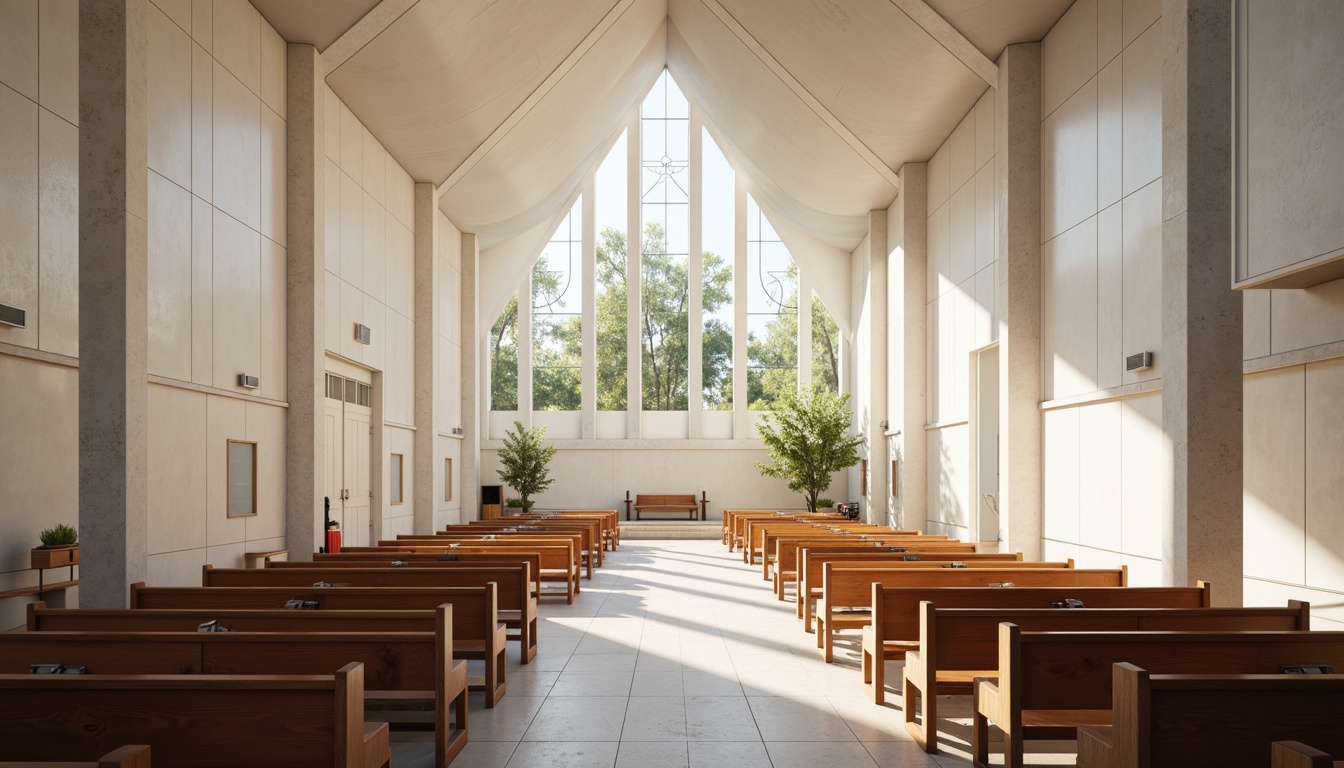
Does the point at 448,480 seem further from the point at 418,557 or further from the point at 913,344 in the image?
the point at 418,557

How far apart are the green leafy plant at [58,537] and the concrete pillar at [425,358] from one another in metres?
8.66

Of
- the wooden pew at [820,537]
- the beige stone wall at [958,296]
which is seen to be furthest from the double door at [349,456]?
the beige stone wall at [958,296]

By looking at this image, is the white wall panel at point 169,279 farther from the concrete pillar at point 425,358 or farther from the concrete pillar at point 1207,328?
the concrete pillar at point 425,358

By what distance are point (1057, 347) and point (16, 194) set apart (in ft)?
27.7

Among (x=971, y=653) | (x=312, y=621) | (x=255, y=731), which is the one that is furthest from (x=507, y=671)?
(x=255, y=731)

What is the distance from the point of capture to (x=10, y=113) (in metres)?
6.04

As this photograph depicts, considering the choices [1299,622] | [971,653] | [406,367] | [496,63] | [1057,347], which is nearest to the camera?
[1299,622]

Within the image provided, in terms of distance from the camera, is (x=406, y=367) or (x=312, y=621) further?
(x=406, y=367)

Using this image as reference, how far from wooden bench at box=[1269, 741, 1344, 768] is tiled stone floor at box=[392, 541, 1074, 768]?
2.24m

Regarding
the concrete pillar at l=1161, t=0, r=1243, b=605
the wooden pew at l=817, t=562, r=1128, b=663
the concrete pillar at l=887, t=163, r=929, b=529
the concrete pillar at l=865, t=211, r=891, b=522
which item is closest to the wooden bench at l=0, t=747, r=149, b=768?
the wooden pew at l=817, t=562, r=1128, b=663

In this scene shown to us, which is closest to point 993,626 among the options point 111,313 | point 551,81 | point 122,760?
point 122,760

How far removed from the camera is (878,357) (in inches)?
658

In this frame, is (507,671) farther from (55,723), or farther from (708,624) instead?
(55,723)

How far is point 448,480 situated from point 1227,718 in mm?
15738
